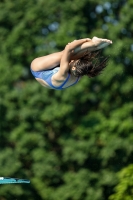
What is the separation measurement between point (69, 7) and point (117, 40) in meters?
1.40

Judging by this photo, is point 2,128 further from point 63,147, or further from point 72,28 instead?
point 72,28

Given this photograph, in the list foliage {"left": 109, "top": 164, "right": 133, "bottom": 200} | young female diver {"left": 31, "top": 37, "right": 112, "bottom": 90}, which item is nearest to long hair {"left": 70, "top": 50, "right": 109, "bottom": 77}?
young female diver {"left": 31, "top": 37, "right": 112, "bottom": 90}

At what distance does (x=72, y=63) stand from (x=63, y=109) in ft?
30.1

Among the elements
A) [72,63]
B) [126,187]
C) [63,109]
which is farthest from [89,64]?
[63,109]

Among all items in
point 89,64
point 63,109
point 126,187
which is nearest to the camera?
point 89,64

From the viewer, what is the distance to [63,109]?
46.9ft

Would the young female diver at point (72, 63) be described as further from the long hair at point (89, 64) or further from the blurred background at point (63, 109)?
the blurred background at point (63, 109)

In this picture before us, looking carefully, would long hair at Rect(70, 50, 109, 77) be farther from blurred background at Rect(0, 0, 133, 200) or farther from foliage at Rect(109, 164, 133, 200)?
blurred background at Rect(0, 0, 133, 200)

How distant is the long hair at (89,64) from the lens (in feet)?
16.7

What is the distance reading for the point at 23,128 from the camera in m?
14.3

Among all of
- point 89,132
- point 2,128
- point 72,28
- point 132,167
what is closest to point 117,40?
point 72,28

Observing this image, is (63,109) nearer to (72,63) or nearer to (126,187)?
(126,187)

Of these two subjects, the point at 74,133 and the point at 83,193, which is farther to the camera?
the point at 74,133

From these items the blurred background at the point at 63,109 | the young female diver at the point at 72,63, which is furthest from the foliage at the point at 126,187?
the blurred background at the point at 63,109
